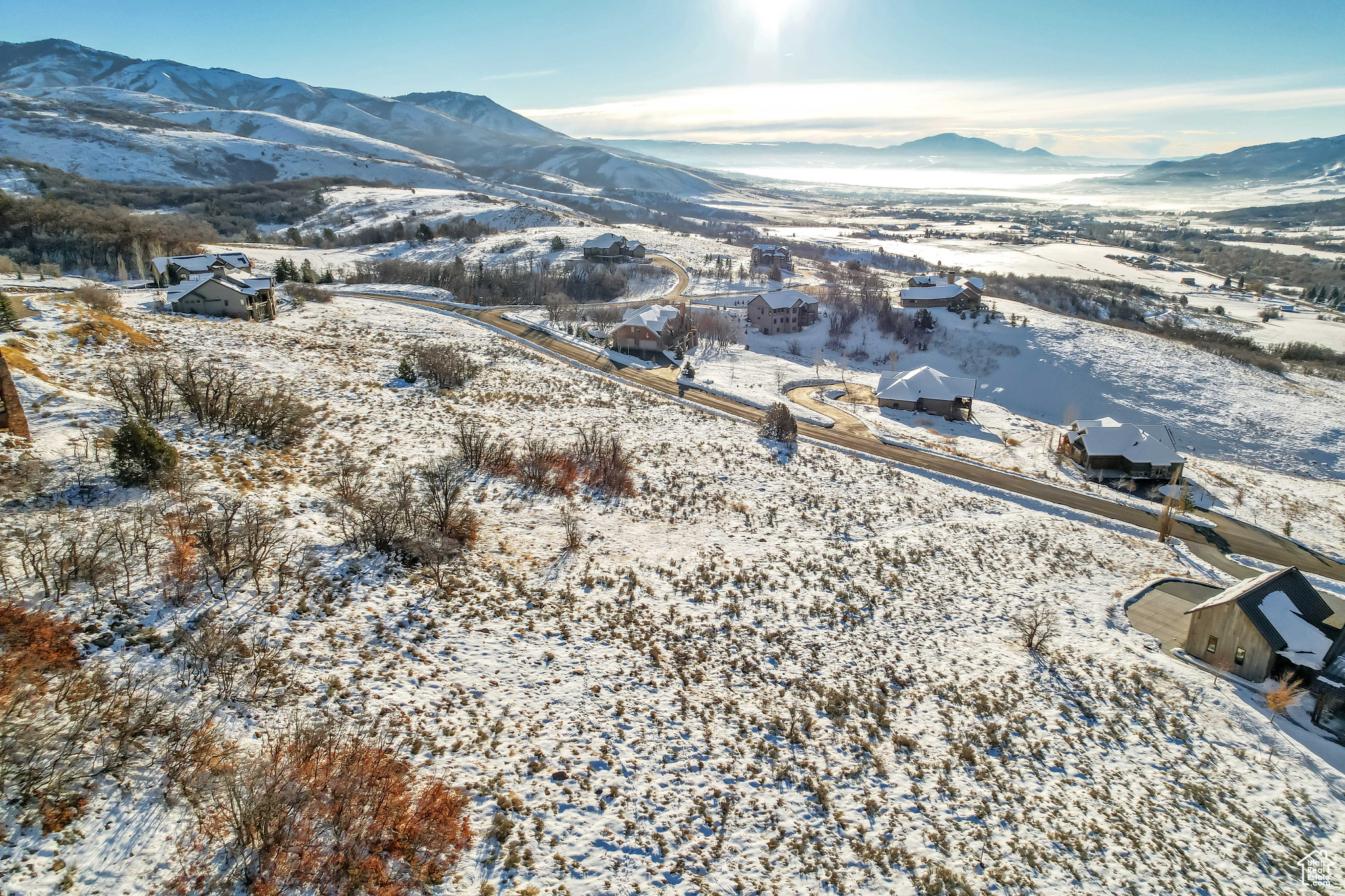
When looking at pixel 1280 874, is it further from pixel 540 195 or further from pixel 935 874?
pixel 540 195

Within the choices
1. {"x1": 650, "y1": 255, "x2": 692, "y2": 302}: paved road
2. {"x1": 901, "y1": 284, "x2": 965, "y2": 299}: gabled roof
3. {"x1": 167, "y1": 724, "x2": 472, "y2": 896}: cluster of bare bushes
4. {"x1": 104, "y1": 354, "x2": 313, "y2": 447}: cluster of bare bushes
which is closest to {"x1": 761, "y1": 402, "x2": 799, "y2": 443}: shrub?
{"x1": 104, "y1": 354, "x2": 313, "y2": 447}: cluster of bare bushes

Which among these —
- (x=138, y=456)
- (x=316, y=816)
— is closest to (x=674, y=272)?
(x=138, y=456)

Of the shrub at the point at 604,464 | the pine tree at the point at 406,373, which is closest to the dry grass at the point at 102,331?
the pine tree at the point at 406,373

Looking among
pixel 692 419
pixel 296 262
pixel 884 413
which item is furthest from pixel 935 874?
pixel 296 262

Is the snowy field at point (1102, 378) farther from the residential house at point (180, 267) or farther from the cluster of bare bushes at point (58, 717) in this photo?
the cluster of bare bushes at point (58, 717)

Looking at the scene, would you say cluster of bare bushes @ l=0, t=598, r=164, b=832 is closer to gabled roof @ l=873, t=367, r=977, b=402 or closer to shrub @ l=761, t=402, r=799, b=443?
shrub @ l=761, t=402, r=799, b=443

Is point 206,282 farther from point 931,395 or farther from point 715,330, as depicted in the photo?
point 931,395
